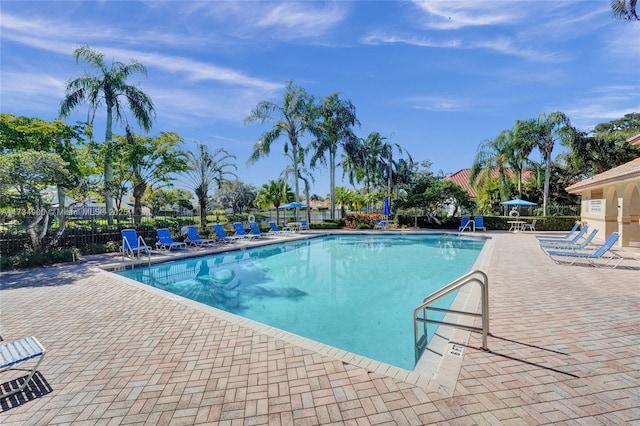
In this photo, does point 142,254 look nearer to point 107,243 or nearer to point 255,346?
point 107,243

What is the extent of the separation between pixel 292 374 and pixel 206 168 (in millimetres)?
21582

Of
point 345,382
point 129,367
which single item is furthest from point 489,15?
point 129,367

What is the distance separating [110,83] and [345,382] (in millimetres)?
20867

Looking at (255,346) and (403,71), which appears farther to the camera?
(403,71)

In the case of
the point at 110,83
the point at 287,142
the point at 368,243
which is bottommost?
the point at 368,243

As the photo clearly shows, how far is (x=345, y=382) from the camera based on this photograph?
128 inches

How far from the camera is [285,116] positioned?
24484 millimetres

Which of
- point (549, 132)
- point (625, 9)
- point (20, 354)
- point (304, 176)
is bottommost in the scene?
point (20, 354)

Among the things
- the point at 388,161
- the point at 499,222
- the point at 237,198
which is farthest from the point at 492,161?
the point at 237,198

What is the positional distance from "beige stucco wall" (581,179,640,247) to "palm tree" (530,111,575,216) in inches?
284

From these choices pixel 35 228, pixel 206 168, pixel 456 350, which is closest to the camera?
pixel 456 350

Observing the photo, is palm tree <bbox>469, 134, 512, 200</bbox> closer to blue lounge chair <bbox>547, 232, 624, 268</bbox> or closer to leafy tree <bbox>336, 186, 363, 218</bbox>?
leafy tree <bbox>336, 186, 363, 218</bbox>

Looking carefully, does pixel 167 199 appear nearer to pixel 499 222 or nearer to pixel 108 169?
pixel 108 169

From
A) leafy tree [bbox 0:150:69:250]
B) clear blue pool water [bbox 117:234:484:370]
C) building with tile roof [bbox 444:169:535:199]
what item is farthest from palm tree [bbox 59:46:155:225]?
building with tile roof [bbox 444:169:535:199]
